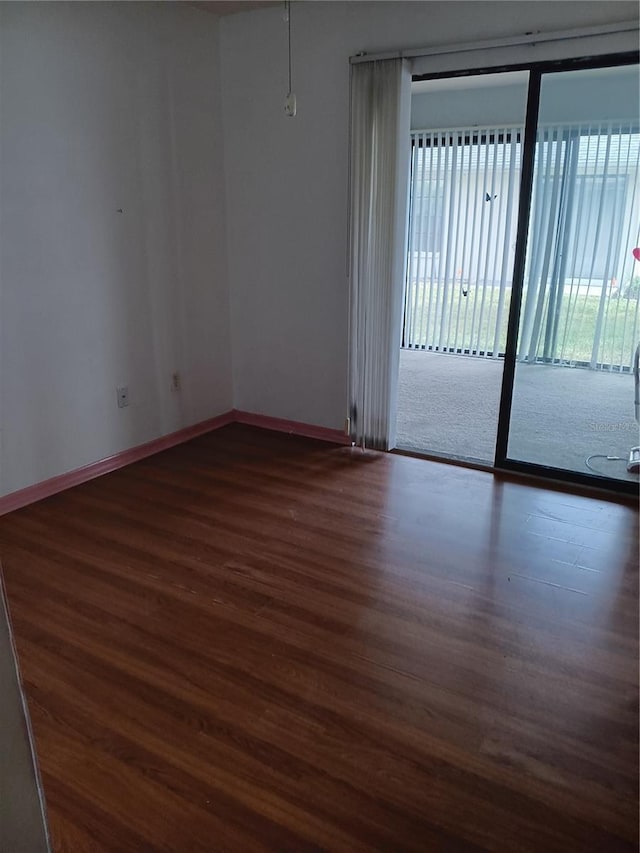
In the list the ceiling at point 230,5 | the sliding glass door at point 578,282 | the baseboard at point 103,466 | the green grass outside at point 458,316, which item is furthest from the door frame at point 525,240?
the baseboard at point 103,466

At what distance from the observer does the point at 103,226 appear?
11.2ft

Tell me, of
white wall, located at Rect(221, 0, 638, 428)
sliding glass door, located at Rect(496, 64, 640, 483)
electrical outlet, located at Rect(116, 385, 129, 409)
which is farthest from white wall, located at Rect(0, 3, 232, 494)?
sliding glass door, located at Rect(496, 64, 640, 483)

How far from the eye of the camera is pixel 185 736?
183 centimetres

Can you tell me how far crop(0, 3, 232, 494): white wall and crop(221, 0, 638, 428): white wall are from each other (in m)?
0.17

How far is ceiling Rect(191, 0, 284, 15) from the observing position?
357 centimetres

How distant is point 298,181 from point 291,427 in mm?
1581

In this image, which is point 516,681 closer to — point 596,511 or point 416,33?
point 596,511

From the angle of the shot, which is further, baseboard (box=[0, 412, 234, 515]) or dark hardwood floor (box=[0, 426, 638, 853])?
baseboard (box=[0, 412, 234, 515])

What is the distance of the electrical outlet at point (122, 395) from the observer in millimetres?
3681

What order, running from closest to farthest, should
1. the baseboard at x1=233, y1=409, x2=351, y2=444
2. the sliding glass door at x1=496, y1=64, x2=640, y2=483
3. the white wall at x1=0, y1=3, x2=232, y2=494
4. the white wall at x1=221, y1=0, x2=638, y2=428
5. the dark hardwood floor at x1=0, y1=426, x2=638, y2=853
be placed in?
1. the dark hardwood floor at x1=0, y1=426, x2=638, y2=853
2. the white wall at x1=0, y1=3, x2=232, y2=494
3. the white wall at x1=221, y1=0, x2=638, y2=428
4. the sliding glass door at x1=496, y1=64, x2=640, y2=483
5. the baseboard at x1=233, y1=409, x2=351, y2=444

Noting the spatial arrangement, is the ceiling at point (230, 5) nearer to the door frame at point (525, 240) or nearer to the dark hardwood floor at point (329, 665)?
the door frame at point (525, 240)

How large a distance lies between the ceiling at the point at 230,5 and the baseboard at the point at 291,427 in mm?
2482

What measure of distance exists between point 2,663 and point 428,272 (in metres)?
6.44

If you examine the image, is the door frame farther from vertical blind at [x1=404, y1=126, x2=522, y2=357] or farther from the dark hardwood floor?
vertical blind at [x1=404, y1=126, x2=522, y2=357]
